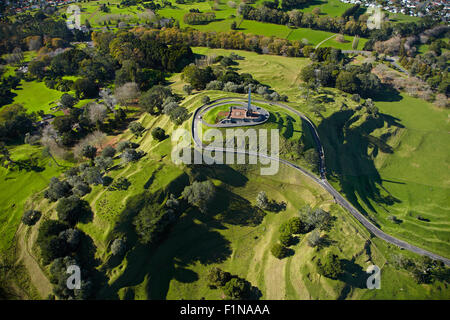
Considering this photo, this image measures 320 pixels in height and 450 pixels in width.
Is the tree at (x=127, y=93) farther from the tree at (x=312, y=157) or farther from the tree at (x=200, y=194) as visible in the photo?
the tree at (x=312, y=157)

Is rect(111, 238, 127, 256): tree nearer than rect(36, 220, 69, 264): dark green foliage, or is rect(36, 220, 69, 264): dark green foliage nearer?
rect(36, 220, 69, 264): dark green foliage

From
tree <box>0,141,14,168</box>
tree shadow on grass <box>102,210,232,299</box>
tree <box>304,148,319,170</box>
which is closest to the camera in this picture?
tree shadow on grass <box>102,210,232,299</box>

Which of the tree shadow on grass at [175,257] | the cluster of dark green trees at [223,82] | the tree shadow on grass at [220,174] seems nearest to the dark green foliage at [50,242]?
the tree shadow on grass at [175,257]

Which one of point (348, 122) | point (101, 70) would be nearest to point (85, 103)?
point (101, 70)

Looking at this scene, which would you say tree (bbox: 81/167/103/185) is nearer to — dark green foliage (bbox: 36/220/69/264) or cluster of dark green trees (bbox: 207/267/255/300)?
dark green foliage (bbox: 36/220/69/264)

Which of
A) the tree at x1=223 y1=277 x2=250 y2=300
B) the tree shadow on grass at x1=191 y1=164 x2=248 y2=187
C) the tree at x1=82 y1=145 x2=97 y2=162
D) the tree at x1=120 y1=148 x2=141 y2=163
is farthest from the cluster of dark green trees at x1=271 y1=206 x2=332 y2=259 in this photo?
the tree at x1=82 y1=145 x2=97 y2=162

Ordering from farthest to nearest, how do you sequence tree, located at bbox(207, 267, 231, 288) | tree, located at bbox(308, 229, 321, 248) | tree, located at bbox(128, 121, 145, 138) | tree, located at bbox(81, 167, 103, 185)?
tree, located at bbox(128, 121, 145, 138)
tree, located at bbox(81, 167, 103, 185)
tree, located at bbox(308, 229, 321, 248)
tree, located at bbox(207, 267, 231, 288)
